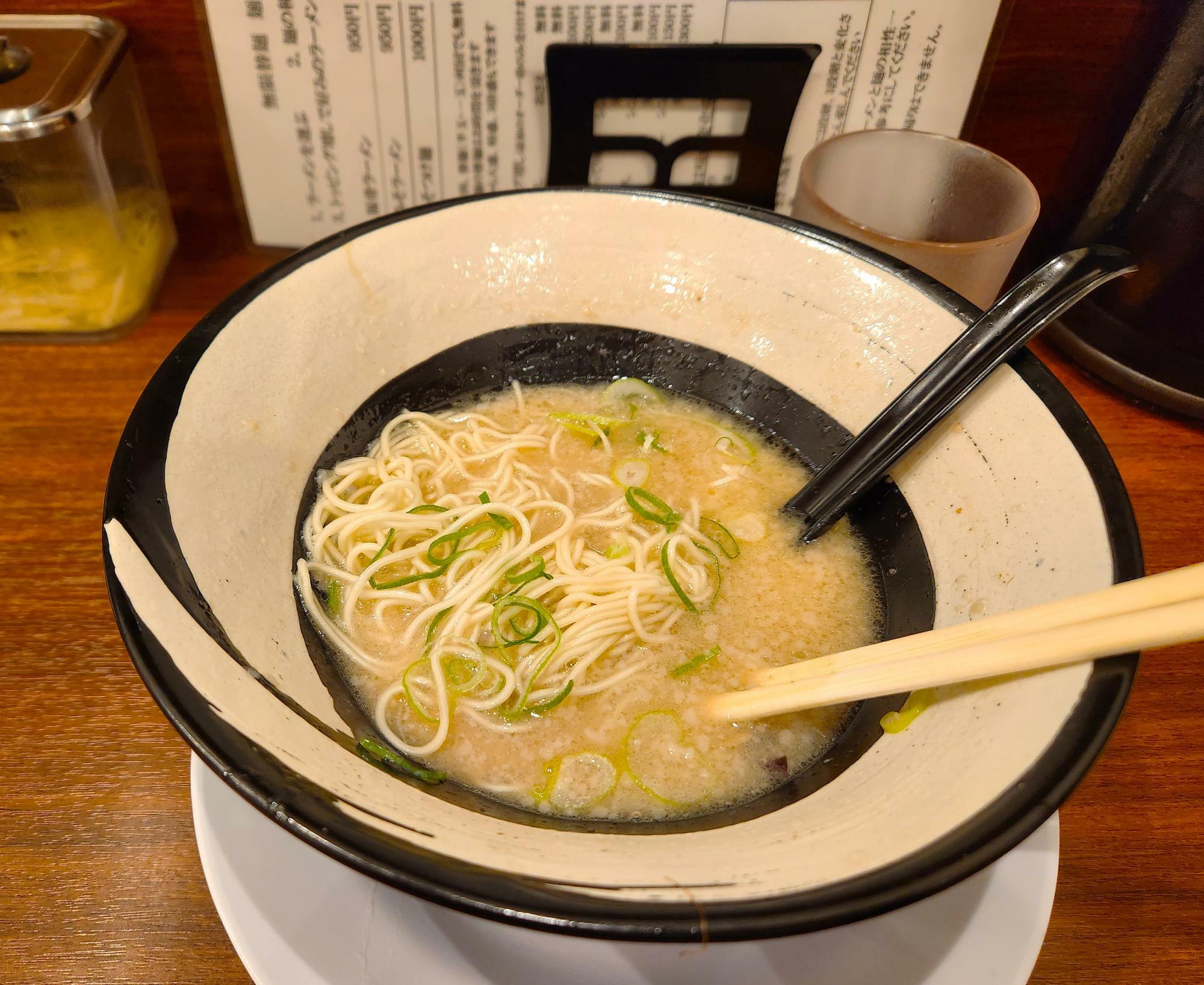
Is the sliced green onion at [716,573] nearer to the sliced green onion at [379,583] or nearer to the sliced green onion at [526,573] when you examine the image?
the sliced green onion at [526,573]

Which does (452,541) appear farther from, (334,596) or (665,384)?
(665,384)

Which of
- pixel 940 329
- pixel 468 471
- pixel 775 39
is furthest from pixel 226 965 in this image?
pixel 775 39

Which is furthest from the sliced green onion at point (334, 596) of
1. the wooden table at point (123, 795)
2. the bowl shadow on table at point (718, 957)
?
the bowl shadow on table at point (718, 957)

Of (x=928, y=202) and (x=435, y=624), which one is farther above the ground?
(x=928, y=202)

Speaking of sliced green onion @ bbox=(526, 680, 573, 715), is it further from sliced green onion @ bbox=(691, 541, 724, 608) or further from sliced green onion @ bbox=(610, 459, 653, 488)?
sliced green onion @ bbox=(610, 459, 653, 488)

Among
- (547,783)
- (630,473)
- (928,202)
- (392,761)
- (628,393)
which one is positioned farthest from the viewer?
(928,202)

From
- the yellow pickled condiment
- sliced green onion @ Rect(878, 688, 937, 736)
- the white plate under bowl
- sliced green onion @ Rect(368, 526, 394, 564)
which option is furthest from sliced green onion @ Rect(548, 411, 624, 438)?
the yellow pickled condiment

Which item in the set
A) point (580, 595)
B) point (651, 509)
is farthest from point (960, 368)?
point (580, 595)
